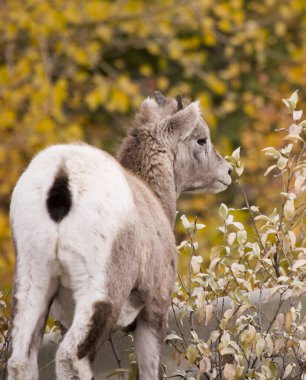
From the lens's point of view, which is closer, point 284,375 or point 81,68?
point 284,375

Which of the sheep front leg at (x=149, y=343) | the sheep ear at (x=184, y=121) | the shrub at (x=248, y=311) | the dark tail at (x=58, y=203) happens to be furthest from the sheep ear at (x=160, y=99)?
the dark tail at (x=58, y=203)

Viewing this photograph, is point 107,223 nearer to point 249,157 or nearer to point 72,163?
point 72,163

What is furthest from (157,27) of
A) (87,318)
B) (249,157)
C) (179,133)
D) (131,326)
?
(87,318)

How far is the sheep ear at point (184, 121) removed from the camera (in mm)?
6730

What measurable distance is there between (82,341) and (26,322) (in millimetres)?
291

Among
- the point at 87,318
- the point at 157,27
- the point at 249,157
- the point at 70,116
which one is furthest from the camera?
the point at 70,116

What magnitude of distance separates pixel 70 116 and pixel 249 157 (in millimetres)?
3112

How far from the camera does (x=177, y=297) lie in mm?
6812

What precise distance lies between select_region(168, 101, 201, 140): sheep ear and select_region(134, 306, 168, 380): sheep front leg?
1.21 m

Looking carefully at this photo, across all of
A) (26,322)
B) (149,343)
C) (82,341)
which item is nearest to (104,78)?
(149,343)

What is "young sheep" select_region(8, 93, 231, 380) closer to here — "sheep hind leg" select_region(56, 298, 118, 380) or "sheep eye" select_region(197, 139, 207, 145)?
"sheep hind leg" select_region(56, 298, 118, 380)

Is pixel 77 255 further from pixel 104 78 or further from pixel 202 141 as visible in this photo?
pixel 104 78

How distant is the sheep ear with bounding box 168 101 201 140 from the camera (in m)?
6.73

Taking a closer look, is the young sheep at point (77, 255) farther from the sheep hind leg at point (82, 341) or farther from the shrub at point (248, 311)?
the shrub at point (248, 311)
